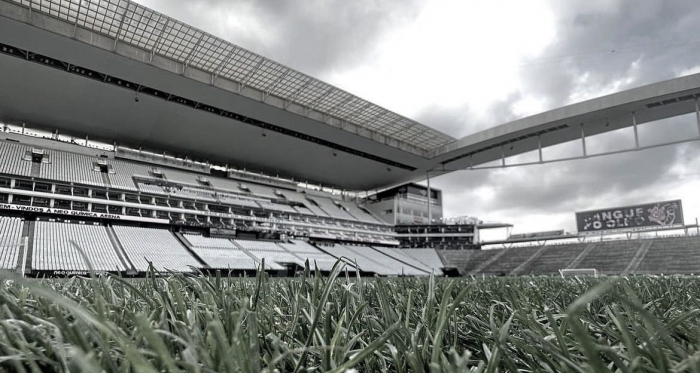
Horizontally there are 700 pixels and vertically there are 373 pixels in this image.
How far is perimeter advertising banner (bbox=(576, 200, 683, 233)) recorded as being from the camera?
2752cm

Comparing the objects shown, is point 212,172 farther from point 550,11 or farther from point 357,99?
point 550,11

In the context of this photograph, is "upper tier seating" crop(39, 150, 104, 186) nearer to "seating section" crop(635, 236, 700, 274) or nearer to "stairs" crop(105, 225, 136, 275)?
"stairs" crop(105, 225, 136, 275)

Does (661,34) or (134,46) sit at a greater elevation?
(134,46)

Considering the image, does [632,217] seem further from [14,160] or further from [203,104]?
[14,160]

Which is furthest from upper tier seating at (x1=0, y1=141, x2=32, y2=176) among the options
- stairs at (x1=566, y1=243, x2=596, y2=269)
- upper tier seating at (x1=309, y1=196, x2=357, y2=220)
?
stairs at (x1=566, y1=243, x2=596, y2=269)

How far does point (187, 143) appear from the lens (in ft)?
83.0

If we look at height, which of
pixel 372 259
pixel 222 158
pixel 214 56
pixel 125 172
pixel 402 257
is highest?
pixel 214 56

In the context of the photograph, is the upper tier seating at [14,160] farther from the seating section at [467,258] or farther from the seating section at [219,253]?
the seating section at [467,258]

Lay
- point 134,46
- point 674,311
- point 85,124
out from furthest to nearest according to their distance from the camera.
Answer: point 85,124, point 134,46, point 674,311

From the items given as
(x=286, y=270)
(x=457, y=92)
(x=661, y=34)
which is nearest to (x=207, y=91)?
(x=286, y=270)

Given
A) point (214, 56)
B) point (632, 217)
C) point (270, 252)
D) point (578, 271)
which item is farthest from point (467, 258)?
point (214, 56)

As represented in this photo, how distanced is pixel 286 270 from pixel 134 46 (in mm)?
12541

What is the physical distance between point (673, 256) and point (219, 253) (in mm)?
27600

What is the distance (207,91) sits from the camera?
19.8 meters
